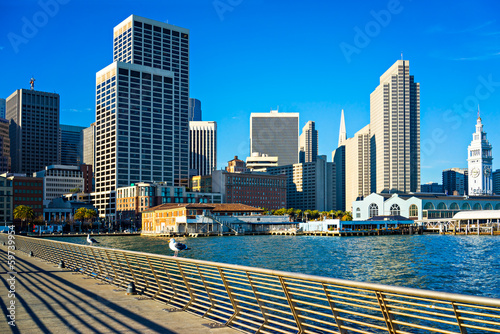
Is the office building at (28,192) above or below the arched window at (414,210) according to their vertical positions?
above

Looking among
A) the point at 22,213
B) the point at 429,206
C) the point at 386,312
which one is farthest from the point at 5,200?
the point at 386,312

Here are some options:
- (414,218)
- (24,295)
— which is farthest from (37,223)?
(24,295)

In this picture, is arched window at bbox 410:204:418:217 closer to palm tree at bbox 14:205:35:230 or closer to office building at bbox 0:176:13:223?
palm tree at bbox 14:205:35:230

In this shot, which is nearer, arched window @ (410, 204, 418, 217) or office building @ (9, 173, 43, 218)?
office building @ (9, 173, 43, 218)

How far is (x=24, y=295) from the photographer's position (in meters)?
17.7

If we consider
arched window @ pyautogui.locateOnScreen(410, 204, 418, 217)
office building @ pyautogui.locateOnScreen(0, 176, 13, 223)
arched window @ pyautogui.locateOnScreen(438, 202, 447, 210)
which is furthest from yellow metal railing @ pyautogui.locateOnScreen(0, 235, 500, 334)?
arched window @ pyautogui.locateOnScreen(438, 202, 447, 210)

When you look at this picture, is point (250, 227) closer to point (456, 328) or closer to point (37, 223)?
point (37, 223)

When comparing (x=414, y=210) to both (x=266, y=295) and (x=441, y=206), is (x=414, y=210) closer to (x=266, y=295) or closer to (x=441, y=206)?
(x=441, y=206)

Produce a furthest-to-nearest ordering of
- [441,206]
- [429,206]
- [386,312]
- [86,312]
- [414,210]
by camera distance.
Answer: [441,206] < [414,210] < [429,206] < [86,312] < [386,312]

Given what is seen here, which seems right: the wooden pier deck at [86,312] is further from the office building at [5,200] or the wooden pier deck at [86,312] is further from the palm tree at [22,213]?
the office building at [5,200]

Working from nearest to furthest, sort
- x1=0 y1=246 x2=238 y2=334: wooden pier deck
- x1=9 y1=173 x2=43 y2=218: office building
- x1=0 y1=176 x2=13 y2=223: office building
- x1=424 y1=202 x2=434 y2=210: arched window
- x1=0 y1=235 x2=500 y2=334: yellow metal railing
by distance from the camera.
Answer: x1=0 y1=235 x2=500 y2=334: yellow metal railing < x1=0 y1=246 x2=238 y2=334: wooden pier deck < x1=0 y1=176 x2=13 y2=223: office building < x1=9 y1=173 x2=43 y2=218: office building < x1=424 y1=202 x2=434 y2=210: arched window

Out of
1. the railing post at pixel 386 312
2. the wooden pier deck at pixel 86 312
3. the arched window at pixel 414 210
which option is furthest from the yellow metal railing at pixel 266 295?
the arched window at pixel 414 210

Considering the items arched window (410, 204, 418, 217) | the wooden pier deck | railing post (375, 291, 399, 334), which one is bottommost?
arched window (410, 204, 418, 217)

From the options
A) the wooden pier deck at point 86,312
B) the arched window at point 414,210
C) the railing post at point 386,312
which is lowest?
the arched window at point 414,210
